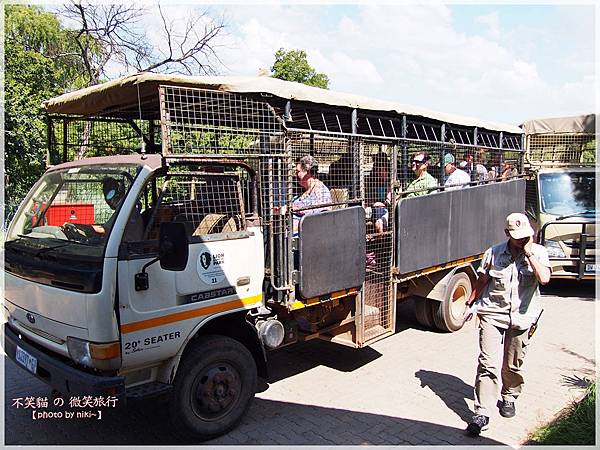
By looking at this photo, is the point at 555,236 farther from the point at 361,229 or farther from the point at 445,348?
the point at 361,229

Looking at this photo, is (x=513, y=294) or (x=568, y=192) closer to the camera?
(x=513, y=294)

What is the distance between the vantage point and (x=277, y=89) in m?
4.33

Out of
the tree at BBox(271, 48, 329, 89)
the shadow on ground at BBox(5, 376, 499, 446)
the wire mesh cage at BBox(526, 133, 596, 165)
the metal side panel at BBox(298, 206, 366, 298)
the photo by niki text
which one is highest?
the tree at BBox(271, 48, 329, 89)

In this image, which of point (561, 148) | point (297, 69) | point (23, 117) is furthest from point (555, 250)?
point (297, 69)

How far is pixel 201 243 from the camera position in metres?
3.90

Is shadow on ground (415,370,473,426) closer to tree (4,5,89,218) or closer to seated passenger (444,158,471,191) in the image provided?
seated passenger (444,158,471,191)

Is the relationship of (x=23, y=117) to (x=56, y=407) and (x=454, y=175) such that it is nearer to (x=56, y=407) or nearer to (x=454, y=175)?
(x=56, y=407)

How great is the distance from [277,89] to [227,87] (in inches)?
17.3

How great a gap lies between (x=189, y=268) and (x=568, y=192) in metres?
8.11

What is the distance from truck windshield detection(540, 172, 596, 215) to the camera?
922 centimetres

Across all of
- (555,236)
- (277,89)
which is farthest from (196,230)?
(555,236)

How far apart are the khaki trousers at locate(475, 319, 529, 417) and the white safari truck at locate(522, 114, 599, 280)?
4.69 m

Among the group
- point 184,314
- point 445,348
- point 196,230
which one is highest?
point 196,230

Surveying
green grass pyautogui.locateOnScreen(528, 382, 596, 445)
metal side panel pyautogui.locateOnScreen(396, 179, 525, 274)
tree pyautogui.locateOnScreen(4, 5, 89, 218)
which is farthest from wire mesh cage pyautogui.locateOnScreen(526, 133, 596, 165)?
tree pyautogui.locateOnScreen(4, 5, 89, 218)
